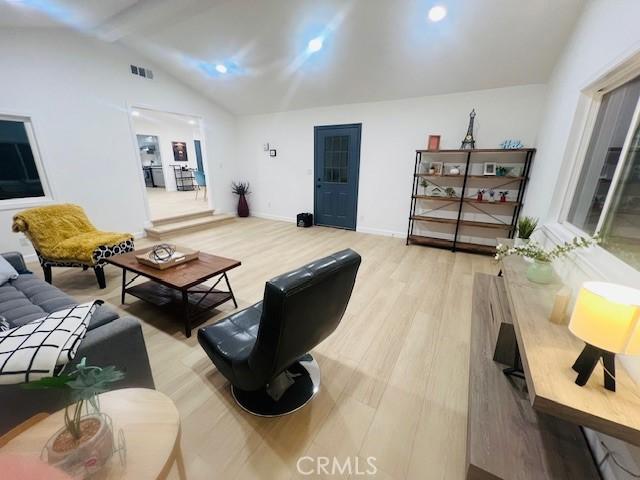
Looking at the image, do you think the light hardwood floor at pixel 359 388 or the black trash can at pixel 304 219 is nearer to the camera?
the light hardwood floor at pixel 359 388

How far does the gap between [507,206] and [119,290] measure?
208 inches

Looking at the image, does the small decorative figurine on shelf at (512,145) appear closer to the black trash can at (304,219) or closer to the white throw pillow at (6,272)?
the black trash can at (304,219)

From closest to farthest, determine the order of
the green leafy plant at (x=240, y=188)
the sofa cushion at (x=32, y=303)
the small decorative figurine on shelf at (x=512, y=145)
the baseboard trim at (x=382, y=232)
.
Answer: the sofa cushion at (x=32, y=303) → the small decorative figurine on shelf at (x=512, y=145) → the baseboard trim at (x=382, y=232) → the green leafy plant at (x=240, y=188)

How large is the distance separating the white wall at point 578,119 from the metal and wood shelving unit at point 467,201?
35cm

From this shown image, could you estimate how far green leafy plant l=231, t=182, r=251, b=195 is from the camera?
653 cm

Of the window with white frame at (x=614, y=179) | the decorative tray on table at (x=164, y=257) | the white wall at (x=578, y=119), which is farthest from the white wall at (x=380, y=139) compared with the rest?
the decorative tray on table at (x=164, y=257)

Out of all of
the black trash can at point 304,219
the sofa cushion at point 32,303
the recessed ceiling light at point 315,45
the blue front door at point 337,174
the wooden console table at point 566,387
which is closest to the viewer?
the wooden console table at point 566,387

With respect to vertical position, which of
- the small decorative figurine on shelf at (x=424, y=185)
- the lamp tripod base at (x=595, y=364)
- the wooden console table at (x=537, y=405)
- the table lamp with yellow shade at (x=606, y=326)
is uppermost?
the small decorative figurine on shelf at (x=424, y=185)

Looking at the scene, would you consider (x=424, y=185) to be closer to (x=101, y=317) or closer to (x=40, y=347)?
(x=101, y=317)

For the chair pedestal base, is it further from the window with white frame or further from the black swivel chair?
the window with white frame

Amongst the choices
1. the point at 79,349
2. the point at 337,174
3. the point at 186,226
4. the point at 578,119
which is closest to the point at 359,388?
the point at 79,349

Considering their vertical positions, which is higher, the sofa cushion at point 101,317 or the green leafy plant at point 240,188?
the green leafy plant at point 240,188


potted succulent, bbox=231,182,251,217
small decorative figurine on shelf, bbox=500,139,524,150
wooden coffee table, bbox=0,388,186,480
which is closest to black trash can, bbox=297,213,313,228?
potted succulent, bbox=231,182,251,217

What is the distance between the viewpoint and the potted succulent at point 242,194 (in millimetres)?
6535
